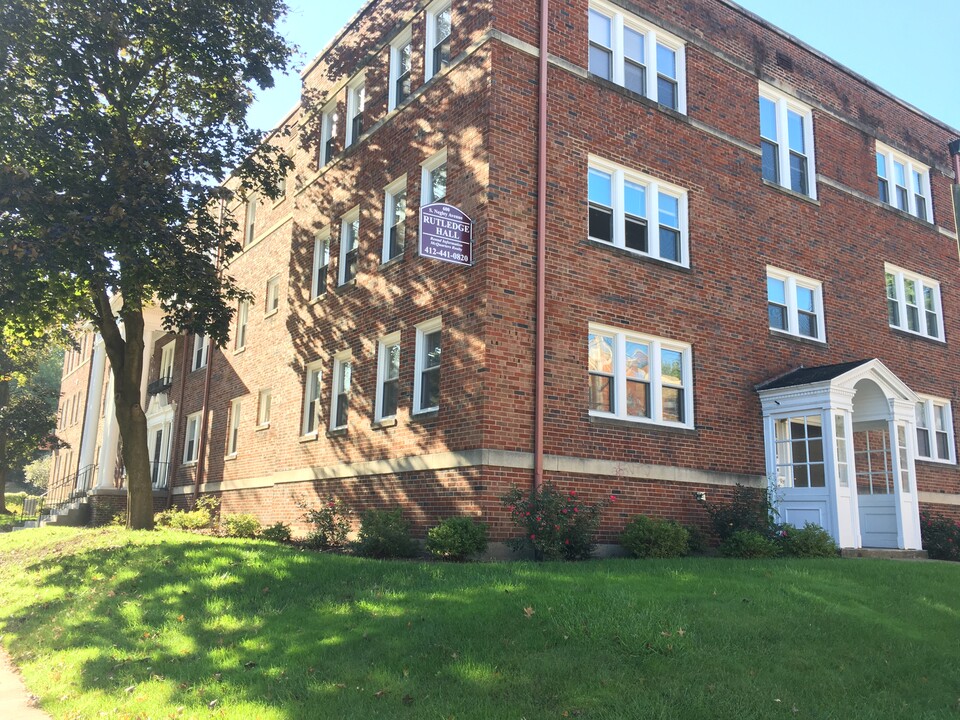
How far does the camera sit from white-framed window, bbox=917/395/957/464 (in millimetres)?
19156

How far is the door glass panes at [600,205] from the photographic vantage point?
1454 centimetres

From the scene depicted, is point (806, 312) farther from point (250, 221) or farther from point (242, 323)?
point (250, 221)

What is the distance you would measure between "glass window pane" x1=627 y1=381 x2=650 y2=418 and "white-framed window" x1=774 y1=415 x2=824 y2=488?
310 cm

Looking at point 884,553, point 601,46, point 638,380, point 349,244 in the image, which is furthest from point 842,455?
point 349,244

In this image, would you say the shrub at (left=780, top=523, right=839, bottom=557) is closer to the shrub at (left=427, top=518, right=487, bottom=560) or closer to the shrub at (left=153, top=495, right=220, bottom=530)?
the shrub at (left=427, top=518, right=487, bottom=560)

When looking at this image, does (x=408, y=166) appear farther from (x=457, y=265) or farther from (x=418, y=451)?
(x=418, y=451)

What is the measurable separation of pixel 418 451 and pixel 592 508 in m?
3.13

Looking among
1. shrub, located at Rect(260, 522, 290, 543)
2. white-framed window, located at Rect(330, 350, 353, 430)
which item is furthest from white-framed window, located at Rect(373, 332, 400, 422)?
shrub, located at Rect(260, 522, 290, 543)

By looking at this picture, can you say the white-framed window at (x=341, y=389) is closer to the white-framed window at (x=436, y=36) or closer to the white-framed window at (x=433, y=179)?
the white-framed window at (x=433, y=179)

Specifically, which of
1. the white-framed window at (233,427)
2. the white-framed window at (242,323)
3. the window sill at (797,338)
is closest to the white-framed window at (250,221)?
the white-framed window at (242,323)

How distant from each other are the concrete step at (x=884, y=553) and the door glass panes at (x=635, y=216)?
21.4ft

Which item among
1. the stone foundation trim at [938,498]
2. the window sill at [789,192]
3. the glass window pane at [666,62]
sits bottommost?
the stone foundation trim at [938,498]

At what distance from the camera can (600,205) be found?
1466cm

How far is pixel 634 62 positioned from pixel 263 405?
12.5 m
